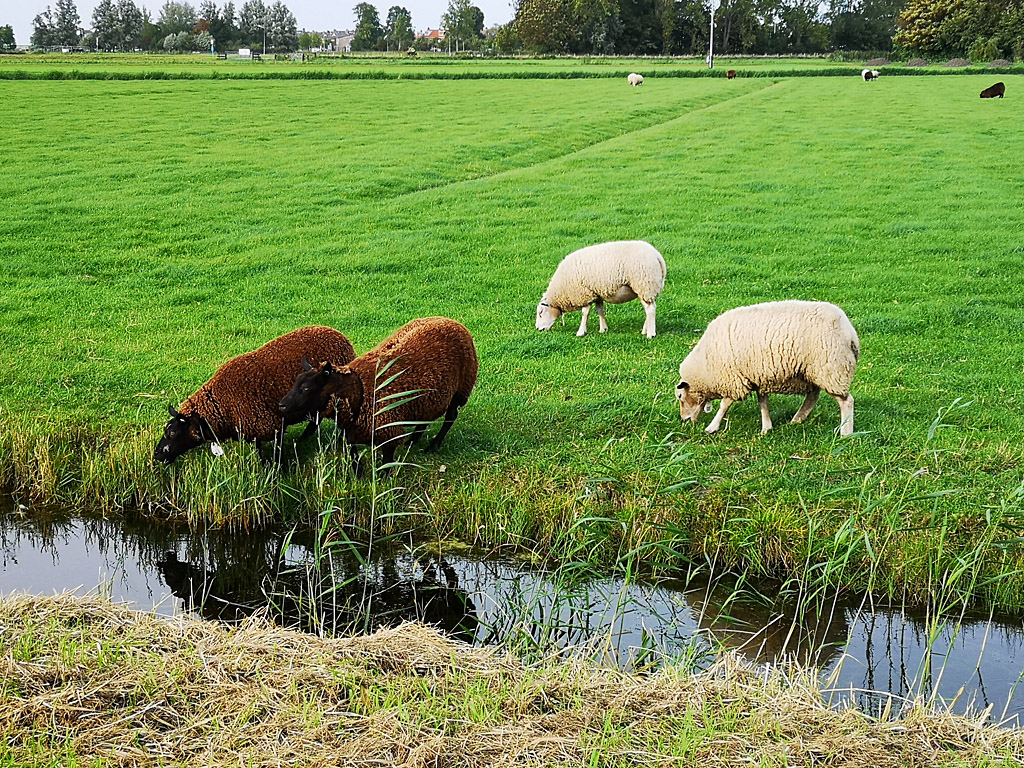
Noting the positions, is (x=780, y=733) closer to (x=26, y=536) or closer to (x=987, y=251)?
(x=26, y=536)

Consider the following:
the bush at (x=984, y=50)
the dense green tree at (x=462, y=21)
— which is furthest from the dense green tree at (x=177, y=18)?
the bush at (x=984, y=50)

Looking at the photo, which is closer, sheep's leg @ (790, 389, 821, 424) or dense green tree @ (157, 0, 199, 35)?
sheep's leg @ (790, 389, 821, 424)

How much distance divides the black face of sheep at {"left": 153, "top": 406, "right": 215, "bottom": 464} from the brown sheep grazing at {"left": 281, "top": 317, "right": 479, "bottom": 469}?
88 cm

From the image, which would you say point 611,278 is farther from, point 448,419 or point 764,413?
point 448,419

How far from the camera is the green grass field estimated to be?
22.2 feet

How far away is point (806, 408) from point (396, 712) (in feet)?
17.2

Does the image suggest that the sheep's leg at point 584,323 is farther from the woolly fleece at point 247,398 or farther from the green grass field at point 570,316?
the woolly fleece at point 247,398

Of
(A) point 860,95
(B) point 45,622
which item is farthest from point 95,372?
(A) point 860,95

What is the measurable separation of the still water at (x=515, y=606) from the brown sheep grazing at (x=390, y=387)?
1000 mm

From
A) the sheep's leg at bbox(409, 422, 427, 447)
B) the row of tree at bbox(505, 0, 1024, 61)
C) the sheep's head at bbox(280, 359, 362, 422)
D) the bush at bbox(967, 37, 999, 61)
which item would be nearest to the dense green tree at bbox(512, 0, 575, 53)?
the row of tree at bbox(505, 0, 1024, 61)

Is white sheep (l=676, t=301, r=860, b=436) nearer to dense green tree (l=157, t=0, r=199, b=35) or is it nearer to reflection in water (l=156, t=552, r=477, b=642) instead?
reflection in water (l=156, t=552, r=477, b=642)

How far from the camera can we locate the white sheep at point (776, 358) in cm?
754

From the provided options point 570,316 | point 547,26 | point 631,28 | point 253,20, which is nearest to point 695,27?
point 631,28

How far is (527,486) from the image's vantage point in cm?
714
